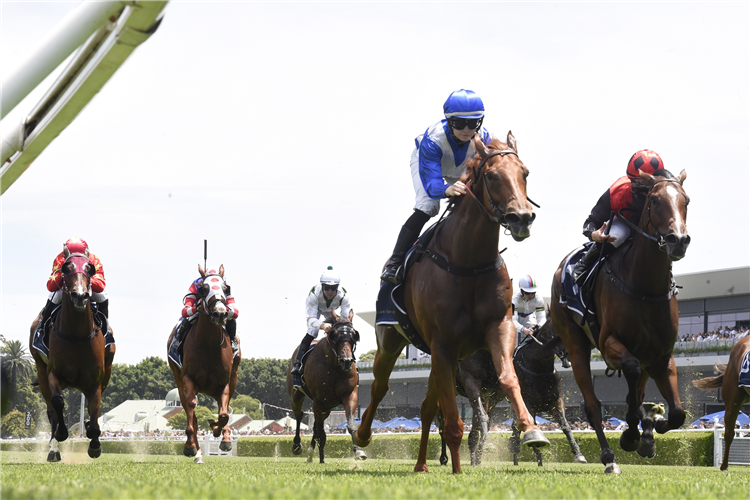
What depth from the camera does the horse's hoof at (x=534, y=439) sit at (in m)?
5.75

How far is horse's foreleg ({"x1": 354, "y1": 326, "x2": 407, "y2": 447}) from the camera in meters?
9.27

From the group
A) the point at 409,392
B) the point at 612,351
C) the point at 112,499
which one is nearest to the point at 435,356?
the point at 612,351

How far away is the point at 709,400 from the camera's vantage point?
1852 inches

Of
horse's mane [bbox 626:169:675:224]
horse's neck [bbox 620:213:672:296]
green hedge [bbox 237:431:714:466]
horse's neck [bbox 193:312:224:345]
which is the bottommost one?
green hedge [bbox 237:431:714:466]

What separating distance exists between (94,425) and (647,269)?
8.00 meters

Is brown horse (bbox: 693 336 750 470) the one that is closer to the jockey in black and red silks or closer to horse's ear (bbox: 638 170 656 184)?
the jockey in black and red silks

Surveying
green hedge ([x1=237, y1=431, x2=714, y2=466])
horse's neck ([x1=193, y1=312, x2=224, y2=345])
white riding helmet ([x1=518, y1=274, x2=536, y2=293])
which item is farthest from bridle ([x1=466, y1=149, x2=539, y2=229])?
green hedge ([x1=237, y1=431, x2=714, y2=466])

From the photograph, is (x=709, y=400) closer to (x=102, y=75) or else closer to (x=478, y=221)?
(x=478, y=221)

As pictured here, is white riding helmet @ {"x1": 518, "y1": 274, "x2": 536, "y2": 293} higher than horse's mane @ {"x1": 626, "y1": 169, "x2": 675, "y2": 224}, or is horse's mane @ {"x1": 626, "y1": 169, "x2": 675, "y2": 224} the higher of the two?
horse's mane @ {"x1": 626, "y1": 169, "x2": 675, "y2": 224}

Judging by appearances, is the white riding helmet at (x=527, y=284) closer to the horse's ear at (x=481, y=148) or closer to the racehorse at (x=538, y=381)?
the racehorse at (x=538, y=381)

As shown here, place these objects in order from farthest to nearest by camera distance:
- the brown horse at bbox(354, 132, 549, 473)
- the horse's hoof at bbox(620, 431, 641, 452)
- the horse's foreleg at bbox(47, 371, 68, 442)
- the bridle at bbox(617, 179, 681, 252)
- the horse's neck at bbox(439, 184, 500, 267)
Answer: the horse's foreleg at bbox(47, 371, 68, 442)
the horse's hoof at bbox(620, 431, 641, 452)
the bridle at bbox(617, 179, 681, 252)
the horse's neck at bbox(439, 184, 500, 267)
the brown horse at bbox(354, 132, 549, 473)

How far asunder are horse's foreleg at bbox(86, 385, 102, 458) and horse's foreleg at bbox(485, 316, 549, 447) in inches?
280

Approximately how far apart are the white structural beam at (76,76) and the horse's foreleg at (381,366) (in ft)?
18.3

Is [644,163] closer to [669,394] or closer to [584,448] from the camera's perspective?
[669,394]
